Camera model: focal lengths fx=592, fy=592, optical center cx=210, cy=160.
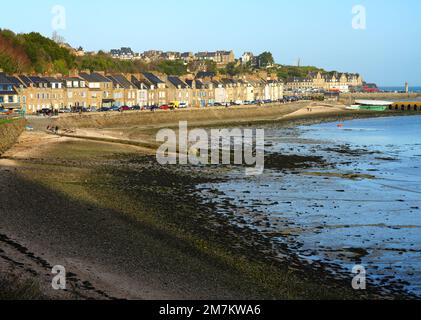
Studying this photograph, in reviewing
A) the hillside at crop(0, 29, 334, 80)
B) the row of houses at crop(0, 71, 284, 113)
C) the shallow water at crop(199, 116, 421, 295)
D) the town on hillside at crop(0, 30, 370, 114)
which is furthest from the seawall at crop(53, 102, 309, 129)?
the shallow water at crop(199, 116, 421, 295)

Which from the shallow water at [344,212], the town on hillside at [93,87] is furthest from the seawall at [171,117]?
the shallow water at [344,212]

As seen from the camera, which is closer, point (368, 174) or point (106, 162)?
point (368, 174)

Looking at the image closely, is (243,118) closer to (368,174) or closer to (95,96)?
(95,96)

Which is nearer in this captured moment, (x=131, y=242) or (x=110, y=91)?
(x=131, y=242)

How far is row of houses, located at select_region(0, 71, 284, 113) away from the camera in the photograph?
6950 centimetres

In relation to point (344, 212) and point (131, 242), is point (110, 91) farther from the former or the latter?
point (131, 242)

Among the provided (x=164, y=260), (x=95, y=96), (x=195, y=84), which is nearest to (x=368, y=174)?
(x=164, y=260)

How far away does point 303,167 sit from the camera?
A: 33.9m

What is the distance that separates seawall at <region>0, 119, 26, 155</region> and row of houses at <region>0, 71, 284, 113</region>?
21.8 m

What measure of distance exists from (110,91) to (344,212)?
2735 inches

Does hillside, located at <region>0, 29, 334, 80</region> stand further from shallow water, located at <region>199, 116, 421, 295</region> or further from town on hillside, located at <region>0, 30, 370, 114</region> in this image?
shallow water, located at <region>199, 116, 421, 295</region>

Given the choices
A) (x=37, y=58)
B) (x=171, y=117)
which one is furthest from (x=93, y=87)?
(x=37, y=58)

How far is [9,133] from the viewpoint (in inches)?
1607
